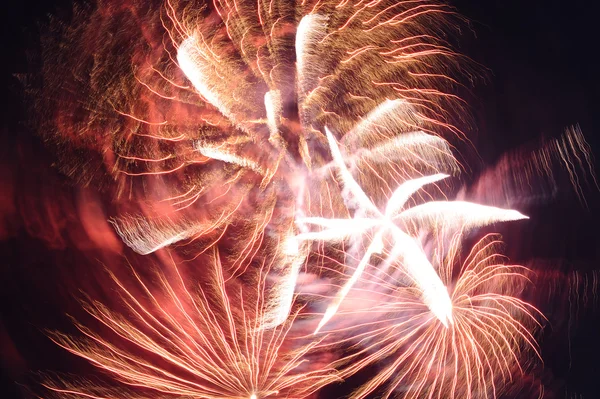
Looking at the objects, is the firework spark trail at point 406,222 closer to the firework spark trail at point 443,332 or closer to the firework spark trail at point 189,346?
the firework spark trail at point 443,332

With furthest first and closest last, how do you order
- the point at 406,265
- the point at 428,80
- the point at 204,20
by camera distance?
the point at 428,80 < the point at 406,265 < the point at 204,20

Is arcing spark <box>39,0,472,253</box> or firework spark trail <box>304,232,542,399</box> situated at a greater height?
arcing spark <box>39,0,472,253</box>

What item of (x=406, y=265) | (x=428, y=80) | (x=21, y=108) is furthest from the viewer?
(x=428, y=80)

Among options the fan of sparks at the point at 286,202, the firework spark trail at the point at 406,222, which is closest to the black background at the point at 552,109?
the fan of sparks at the point at 286,202

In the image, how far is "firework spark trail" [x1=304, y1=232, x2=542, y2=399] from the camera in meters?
2.87

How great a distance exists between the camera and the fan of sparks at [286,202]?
272 cm

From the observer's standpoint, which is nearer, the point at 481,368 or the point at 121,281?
the point at 121,281

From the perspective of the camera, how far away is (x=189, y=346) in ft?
8.88

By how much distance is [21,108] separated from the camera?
8.67 feet

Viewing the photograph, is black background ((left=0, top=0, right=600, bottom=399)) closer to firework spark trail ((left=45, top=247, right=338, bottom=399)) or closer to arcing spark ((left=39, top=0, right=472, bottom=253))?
arcing spark ((left=39, top=0, right=472, bottom=253))

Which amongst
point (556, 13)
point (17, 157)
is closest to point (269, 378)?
point (17, 157)

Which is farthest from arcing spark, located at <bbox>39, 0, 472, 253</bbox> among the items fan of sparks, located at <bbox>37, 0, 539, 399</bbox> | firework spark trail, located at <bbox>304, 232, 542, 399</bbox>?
firework spark trail, located at <bbox>304, 232, 542, 399</bbox>

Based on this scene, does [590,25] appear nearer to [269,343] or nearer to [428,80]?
[428,80]

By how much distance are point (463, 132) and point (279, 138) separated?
105 centimetres
